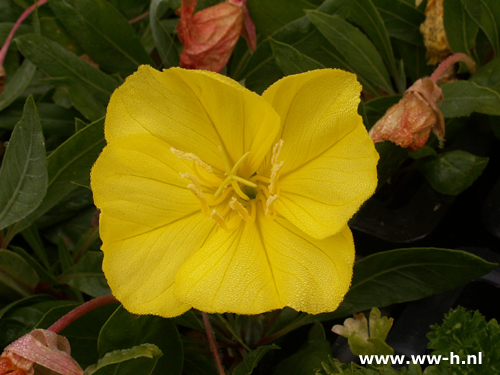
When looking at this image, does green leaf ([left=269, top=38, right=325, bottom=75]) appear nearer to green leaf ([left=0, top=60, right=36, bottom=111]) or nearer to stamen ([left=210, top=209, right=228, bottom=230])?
stamen ([left=210, top=209, right=228, bottom=230])

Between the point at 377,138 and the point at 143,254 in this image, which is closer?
the point at 143,254

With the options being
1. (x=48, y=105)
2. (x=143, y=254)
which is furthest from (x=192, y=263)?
(x=48, y=105)

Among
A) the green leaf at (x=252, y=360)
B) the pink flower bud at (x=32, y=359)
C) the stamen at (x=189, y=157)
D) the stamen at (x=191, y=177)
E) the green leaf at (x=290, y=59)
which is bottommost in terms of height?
the green leaf at (x=252, y=360)

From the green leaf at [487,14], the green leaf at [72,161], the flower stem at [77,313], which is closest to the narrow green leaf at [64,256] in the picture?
the green leaf at [72,161]

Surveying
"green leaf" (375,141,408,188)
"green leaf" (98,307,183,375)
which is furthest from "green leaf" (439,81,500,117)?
"green leaf" (98,307,183,375)

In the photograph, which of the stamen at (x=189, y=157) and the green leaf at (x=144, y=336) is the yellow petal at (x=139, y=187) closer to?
the stamen at (x=189, y=157)

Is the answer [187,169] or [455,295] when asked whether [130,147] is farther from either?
[455,295]
